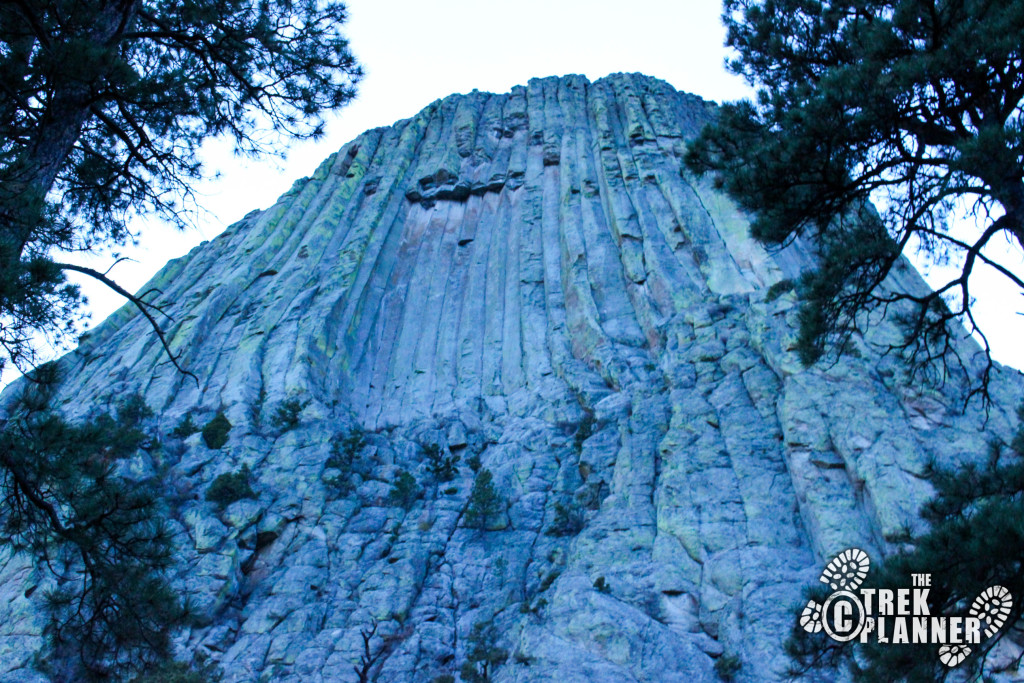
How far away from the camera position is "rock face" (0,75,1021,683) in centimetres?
1622

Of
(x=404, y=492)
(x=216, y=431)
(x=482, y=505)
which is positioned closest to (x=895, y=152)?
(x=482, y=505)

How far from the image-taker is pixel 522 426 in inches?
958

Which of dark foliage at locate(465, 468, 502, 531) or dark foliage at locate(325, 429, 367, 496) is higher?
dark foliage at locate(325, 429, 367, 496)

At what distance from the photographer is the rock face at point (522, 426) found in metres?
16.2

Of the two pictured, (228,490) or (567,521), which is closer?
(567,521)

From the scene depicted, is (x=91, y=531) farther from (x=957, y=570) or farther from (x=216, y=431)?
(x=216, y=431)

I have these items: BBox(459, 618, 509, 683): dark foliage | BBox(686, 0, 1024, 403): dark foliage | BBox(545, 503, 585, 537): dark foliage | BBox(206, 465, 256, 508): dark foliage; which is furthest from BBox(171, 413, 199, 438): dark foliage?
BBox(686, 0, 1024, 403): dark foliage

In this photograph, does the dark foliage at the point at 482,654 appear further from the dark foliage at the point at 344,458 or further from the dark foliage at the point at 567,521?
the dark foliage at the point at 344,458

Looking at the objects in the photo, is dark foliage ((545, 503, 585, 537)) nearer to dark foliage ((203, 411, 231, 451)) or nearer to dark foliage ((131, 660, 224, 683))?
dark foliage ((131, 660, 224, 683))

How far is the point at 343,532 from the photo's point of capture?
68.7 ft

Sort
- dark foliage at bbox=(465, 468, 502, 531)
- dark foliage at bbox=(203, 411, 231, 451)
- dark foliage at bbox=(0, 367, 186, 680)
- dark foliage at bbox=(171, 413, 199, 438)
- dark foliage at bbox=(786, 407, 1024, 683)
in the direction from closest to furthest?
dark foliage at bbox=(786, 407, 1024, 683)
dark foliage at bbox=(0, 367, 186, 680)
dark foliage at bbox=(465, 468, 502, 531)
dark foliage at bbox=(203, 411, 231, 451)
dark foliage at bbox=(171, 413, 199, 438)
